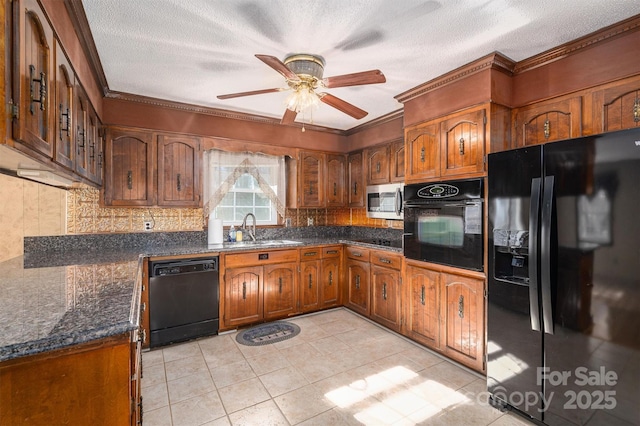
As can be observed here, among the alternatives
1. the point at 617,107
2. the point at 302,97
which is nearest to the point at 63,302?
the point at 302,97

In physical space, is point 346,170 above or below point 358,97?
below

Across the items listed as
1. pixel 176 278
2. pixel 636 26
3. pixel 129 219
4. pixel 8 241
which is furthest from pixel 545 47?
pixel 8 241

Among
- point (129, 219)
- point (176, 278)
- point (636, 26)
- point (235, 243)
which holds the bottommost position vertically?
point (176, 278)

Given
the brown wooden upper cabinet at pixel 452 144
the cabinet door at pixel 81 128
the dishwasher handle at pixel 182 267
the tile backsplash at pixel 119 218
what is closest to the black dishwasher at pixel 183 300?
the dishwasher handle at pixel 182 267

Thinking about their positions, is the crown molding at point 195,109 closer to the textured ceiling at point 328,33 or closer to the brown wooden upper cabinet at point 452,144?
the textured ceiling at point 328,33

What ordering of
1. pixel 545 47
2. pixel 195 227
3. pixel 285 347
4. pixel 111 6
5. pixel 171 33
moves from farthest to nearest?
1. pixel 195 227
2. pixel 285 347
3. pixel 545 47
4. pixel 171 33
5. pixel 111 6

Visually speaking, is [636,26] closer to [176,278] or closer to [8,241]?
[176,278]

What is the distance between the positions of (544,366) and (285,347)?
81.9 inches

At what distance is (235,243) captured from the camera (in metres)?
3.78

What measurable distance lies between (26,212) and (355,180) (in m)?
3.54

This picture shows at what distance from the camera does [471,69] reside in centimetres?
248

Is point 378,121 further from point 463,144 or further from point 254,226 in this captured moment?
point 254,226

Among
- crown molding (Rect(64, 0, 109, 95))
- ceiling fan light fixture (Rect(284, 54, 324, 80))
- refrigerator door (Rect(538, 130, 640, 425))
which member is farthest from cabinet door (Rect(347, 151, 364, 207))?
crown molding (Rect(64, 0, 109, 95))

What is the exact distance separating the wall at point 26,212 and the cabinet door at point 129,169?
1.41 feet
